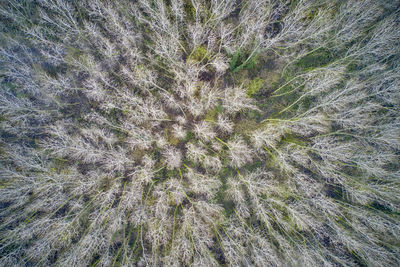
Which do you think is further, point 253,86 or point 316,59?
point 316,59

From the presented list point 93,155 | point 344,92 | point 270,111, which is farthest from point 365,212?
point 93,155

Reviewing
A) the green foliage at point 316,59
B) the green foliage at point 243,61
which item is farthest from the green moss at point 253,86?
the green foliage at point 316,59

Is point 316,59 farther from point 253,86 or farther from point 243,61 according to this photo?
point 243,61

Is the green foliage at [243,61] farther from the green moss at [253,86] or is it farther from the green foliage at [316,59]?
the green foliage at [316,59]

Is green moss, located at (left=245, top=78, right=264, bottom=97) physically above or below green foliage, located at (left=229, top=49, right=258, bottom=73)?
below

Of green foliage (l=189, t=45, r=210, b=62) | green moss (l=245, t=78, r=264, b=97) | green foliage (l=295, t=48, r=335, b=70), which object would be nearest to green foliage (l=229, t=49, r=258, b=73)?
green moss (l=245, t=78, r=264, b=97)

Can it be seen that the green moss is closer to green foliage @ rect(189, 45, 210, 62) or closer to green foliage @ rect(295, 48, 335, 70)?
green foliage @ rect(295, 48, 335, 70)

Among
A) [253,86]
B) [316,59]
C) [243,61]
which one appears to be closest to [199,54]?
[243,61]

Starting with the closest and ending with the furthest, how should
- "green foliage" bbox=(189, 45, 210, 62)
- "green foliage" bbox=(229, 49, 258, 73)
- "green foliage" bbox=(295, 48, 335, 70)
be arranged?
"green foliage" bbox=(229, 49, 258, 73)
"green foliage" bbox=(189, 45, 210, 62)
"green foliage" bbox=(295, 48, 335, 70)
